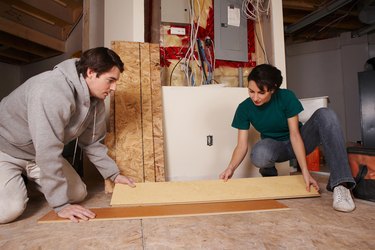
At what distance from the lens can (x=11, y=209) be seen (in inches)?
49.1

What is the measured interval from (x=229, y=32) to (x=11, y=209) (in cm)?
237

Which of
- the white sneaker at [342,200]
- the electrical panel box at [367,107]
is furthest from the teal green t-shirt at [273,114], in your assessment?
the electrical panel box at [367,107]

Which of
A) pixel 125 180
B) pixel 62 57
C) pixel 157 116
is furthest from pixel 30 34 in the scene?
pixel 125 180

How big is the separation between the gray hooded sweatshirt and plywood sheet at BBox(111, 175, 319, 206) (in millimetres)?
390

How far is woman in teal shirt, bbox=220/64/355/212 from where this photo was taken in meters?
1.42

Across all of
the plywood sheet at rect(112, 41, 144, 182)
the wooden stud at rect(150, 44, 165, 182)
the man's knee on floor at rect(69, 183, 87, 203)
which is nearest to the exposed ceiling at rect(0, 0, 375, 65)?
the plywood sheet at rect(112, 41, 144, 182)

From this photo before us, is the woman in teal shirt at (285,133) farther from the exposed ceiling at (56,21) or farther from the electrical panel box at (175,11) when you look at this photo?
the exposed ceiling at (56,21)

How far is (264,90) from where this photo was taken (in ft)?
5.22

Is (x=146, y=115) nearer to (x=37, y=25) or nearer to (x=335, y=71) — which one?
(x=37, y=25)

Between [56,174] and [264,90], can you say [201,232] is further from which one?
[264,90]

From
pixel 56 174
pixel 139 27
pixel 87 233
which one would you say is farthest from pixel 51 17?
pixel 87 233

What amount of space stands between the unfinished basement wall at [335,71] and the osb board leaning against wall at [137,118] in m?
4.31

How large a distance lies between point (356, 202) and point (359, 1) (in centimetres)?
387

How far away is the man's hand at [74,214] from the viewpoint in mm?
1214
